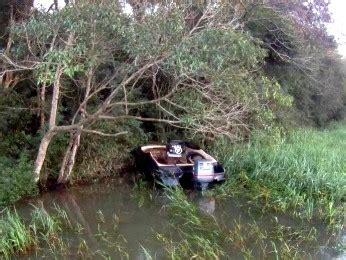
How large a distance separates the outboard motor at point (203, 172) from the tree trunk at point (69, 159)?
9.39 feet

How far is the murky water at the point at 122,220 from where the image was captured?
20.0 ft

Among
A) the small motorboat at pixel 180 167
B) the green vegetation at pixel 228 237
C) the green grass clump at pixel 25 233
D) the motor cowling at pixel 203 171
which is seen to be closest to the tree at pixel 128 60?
the motor cowling at pixel 203 171

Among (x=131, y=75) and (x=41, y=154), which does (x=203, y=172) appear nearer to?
(x=131, y=75)

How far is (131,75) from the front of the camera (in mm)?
8930

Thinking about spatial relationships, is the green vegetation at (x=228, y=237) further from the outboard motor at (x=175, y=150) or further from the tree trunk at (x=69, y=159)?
the tree trunk at (x=69, y=159)

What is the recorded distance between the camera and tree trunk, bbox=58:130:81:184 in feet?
32.0

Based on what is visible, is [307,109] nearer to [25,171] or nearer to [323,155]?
[323,155]

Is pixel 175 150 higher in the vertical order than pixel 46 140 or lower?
lower

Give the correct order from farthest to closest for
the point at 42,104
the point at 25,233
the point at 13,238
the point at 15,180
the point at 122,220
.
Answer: the point at 42,104 < the point at 15,180 < the point at 122,220 < the point at 25,233 < the point at 13,238

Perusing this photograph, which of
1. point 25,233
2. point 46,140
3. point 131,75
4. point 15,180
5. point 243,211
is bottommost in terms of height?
point 243,211

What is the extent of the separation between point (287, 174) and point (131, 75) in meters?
4.02

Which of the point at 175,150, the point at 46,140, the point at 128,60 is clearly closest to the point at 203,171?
the point at 175,150

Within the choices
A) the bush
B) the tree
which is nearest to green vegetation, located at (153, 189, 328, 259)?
the tree

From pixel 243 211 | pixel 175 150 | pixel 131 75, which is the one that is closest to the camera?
pixel 243 211
